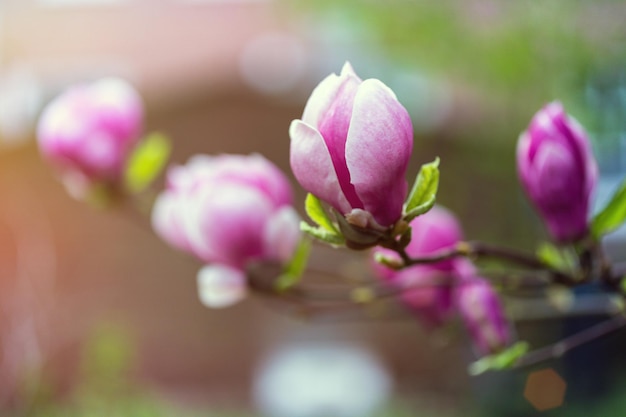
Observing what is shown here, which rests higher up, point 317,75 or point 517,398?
point 517,398

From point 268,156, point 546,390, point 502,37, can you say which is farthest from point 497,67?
point 268,156

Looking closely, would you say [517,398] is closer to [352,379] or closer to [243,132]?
[352,379]

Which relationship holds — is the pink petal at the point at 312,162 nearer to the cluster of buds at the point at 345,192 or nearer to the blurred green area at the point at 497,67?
the cluster of buds at the point at 345,192

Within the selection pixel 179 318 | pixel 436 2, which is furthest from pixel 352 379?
pixel 436 2

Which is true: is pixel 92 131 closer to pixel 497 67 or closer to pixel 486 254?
pixel 486 254

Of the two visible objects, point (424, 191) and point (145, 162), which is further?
point (145, 162)

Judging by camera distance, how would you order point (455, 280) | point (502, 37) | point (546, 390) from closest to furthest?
point (455, 280) < point (546, 390) < point (502, 37)

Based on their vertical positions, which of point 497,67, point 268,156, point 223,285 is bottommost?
point 268,156
